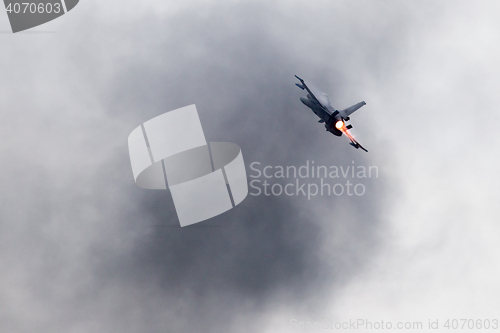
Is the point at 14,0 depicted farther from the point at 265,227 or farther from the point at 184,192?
the point at 265,227

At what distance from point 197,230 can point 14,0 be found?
10111cm

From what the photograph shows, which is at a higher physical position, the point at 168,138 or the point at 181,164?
the point at 168,138

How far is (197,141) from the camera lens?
136 m

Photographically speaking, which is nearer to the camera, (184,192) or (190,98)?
(184,192)

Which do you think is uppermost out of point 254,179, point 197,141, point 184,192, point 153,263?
point 197,141

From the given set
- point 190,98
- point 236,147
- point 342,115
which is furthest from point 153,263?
point 342,115

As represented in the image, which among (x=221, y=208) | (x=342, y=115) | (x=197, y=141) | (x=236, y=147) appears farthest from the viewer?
(x=236, y=147)

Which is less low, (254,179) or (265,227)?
(254,179)

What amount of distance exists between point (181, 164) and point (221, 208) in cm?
1954

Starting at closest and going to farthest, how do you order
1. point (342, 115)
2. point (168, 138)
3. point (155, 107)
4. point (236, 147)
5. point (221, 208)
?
1. point (342, 115)
2. point (168, 138)
3. point (221, 208)
4. point (236, 147)
5. point (155, 107)

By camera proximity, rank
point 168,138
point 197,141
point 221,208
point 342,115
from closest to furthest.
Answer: point 342,115 → point 168,138 → point 197,141 → point 221,208

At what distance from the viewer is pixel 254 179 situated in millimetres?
165000

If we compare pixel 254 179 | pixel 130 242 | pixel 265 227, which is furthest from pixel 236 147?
pixel 130 242

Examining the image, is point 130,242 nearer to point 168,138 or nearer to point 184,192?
point 184,192
